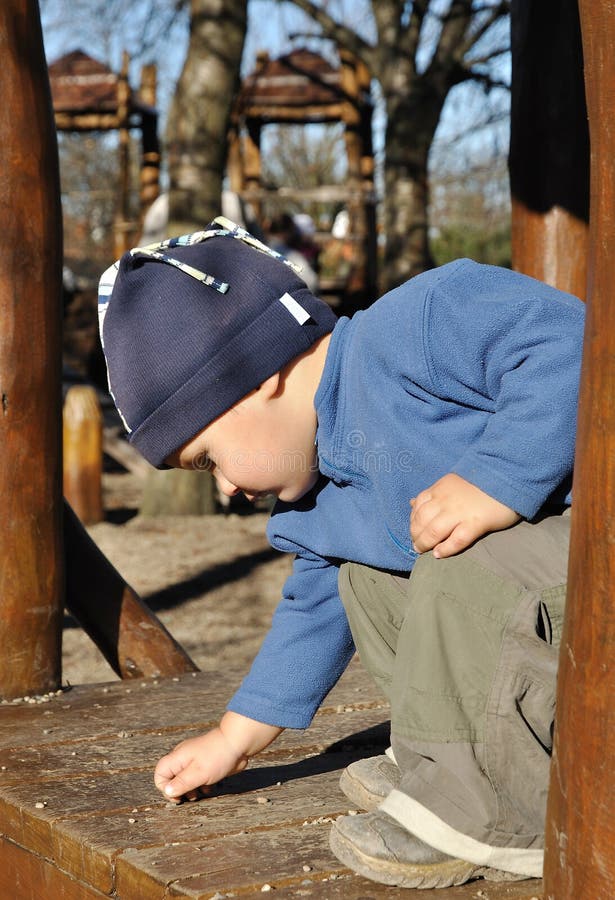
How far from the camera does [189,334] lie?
6.34ft

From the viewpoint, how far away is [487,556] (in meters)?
1.69

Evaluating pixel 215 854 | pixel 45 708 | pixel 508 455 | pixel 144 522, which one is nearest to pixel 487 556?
pixel 508 455

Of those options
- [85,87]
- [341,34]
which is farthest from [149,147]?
[341,34]

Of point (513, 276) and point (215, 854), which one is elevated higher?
point (513, 276)

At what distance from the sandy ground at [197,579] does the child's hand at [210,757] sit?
2.29 m

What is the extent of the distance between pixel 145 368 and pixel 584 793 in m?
0.99

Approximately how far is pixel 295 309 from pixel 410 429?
306mm

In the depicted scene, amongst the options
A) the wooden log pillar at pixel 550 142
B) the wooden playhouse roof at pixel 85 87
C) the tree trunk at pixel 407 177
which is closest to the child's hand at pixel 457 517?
the wooden log pillar at pixel 550 142

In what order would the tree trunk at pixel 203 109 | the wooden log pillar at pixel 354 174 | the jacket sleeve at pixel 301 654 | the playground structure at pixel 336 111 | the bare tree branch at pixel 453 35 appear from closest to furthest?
the jacket sleeve at pixel 301 654 → the tree trunk at pixel 203 109 → the bare tree branch at pixel 453 35 → the wooden log pillar at pixel 354 174 → the playground structure at pixel 336 111

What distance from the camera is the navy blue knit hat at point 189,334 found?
6.32 feet

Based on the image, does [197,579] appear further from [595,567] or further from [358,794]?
[595,567]

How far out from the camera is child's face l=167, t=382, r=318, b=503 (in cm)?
193

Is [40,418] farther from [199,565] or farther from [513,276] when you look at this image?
[199,565]

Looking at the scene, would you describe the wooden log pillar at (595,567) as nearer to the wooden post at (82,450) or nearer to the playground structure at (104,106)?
the wooden post at (82,450)
